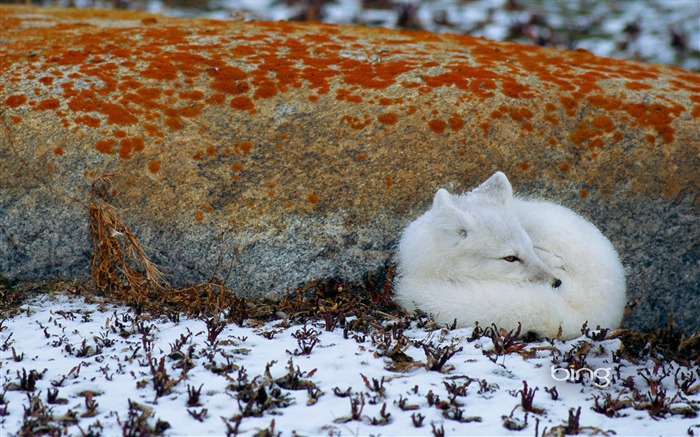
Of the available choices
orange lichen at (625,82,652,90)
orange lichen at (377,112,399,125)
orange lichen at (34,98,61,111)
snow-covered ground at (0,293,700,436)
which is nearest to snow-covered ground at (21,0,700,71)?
orange lichen at (625,82,652,90)

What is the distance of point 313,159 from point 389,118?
82 cm

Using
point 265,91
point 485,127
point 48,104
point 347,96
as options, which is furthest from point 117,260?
point 485,127

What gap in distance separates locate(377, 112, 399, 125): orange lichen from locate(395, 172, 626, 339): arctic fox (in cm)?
108

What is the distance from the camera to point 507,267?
17.2 ft

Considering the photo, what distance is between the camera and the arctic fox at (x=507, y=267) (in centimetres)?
509

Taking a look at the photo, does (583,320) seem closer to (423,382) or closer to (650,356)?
(650,356)

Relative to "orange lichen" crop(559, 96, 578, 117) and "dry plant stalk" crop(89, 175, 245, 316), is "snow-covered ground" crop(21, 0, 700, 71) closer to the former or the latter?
"orange lichen" crop(559, 96, 578, 117)

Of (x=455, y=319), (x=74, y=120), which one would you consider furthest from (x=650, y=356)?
(x=74, y=120)

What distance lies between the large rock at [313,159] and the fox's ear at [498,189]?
568 millimetres

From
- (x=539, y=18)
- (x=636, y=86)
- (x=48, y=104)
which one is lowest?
(x=48, y=104)

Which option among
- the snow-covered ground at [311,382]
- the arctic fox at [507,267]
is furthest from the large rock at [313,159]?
the snow-covered ground at [311,382]

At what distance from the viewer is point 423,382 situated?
4.39m

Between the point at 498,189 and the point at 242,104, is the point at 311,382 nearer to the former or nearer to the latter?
the point at 498,189

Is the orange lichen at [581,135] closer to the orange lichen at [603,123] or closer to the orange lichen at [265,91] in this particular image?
the orange lichen at [603,123]
